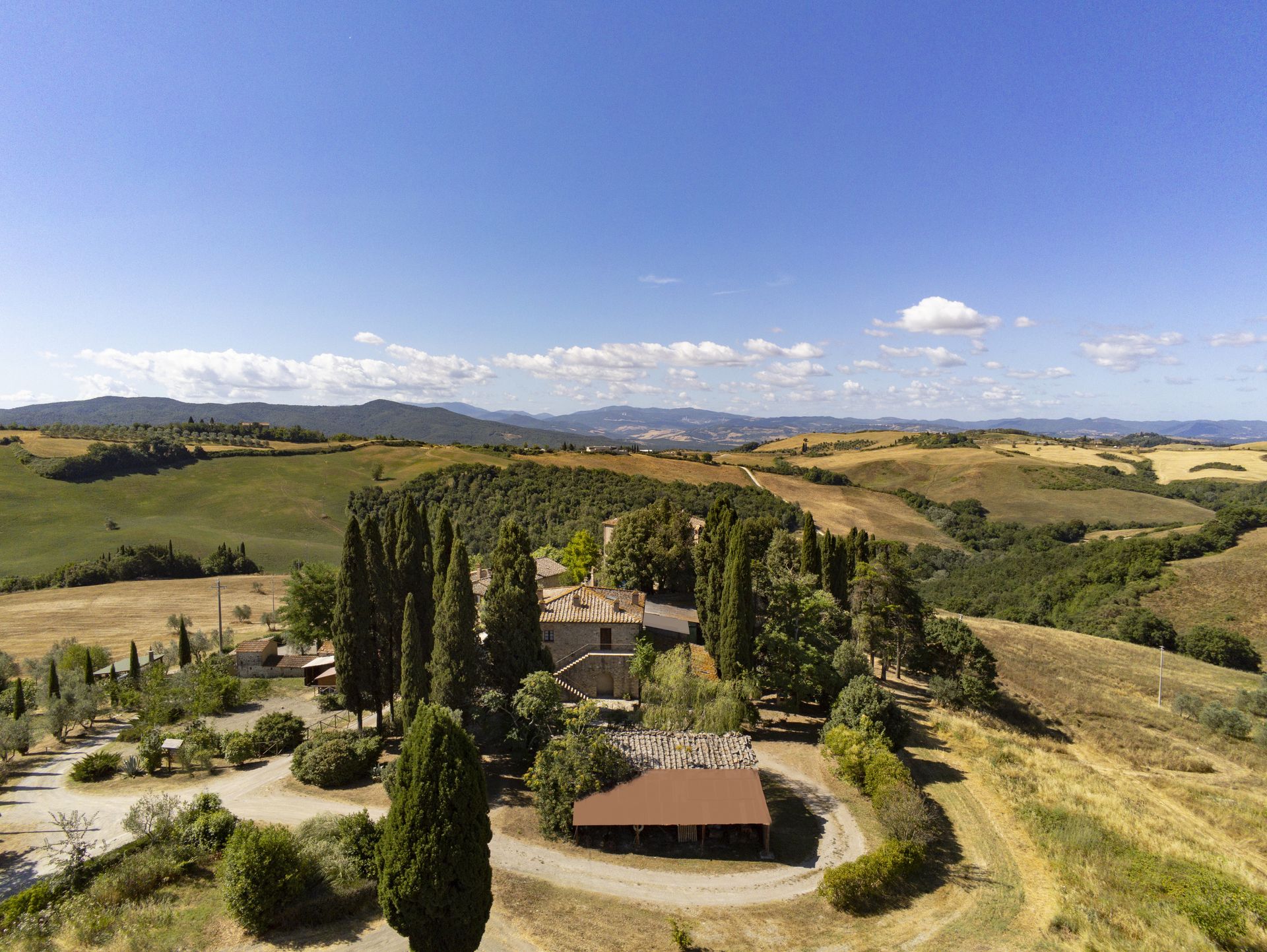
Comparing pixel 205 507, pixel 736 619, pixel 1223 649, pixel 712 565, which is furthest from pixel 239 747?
pixel 205 507

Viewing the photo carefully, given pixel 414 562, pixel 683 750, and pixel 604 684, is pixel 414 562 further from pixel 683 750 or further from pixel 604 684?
pixel 683 750

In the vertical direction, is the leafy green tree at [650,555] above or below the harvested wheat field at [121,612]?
above

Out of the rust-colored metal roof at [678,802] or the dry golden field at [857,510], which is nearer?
the rust-colored metal roof at [678,802]

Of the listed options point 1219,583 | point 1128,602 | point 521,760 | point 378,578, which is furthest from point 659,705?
point 1219,583

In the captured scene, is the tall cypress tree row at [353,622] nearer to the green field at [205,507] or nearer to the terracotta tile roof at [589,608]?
the terracotta tile roof at [589,608]

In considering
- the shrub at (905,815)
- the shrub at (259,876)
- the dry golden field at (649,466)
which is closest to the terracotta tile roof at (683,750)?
the shrub at (905,815)

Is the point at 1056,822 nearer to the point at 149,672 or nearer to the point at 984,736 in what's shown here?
the point at 984,736
